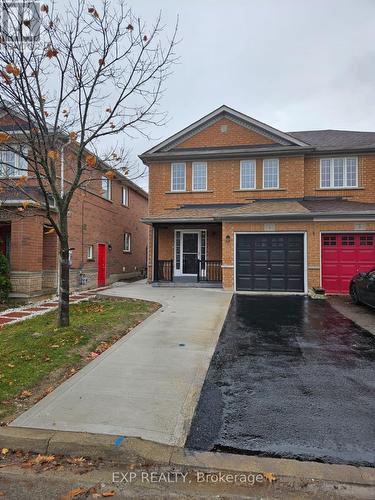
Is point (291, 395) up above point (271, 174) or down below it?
below

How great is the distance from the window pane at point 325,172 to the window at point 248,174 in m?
3.39

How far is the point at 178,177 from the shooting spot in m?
18.5

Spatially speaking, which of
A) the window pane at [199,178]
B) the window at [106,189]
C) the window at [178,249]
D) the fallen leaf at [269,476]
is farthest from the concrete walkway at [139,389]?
the window at [106,189]

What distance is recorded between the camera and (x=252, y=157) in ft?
57.5

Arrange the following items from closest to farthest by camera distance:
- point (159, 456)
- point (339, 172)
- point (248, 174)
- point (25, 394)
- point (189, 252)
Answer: point (159, 456) → point (25, 394) → point (339, 172) → point (248, 174) → point (189, 252)

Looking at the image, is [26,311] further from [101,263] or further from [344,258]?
[344,258]

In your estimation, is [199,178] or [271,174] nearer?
[271,174]

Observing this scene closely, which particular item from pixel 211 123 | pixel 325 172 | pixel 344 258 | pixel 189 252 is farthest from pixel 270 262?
pixel 211 123

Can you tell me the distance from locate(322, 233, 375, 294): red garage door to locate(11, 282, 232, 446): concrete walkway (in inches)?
331

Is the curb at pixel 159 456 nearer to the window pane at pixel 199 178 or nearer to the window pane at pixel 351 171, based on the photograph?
the window pane at pixel 199 178

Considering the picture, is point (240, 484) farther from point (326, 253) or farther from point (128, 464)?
point (326, 253)

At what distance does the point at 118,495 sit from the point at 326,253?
44.6 feet

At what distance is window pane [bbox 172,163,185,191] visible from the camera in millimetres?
18438

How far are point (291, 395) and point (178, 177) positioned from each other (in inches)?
601
